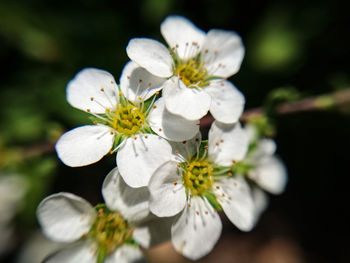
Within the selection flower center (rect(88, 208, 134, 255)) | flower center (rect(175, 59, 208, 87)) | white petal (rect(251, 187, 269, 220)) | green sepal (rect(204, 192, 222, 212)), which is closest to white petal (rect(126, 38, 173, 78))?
flower center (rect(175, 59, 208, 87))

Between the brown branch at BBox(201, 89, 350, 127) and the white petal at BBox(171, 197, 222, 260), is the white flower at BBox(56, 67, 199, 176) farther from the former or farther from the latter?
the brown branch at BBox(201, 89, 350, 127)

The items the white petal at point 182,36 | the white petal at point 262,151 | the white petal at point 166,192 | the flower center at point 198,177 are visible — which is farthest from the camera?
the white petal at point 262,151

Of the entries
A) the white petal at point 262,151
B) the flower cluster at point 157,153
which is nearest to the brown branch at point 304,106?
the white petal at point 262,151

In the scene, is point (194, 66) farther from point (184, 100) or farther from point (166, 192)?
point (166, 192)

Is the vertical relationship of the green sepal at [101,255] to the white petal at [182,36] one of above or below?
below

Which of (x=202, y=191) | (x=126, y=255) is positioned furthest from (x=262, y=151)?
(x=126, y=255)

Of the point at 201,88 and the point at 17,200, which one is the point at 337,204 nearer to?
the point at 201,88

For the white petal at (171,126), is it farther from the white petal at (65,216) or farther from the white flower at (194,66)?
the white petal at (65,216)
